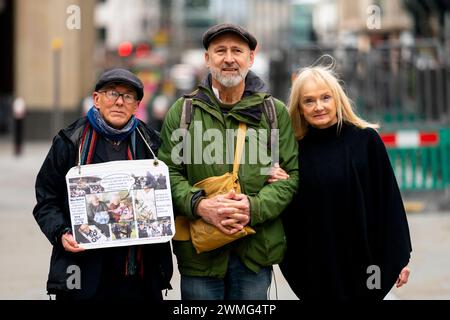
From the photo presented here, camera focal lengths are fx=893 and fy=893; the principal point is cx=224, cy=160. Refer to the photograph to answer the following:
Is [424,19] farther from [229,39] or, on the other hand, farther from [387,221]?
[229,39]

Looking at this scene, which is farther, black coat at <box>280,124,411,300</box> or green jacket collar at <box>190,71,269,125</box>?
black coat at <box>280,124,411,300</box>

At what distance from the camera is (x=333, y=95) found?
4.73 m

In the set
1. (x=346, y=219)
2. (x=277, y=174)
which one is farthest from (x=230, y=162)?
(x=346, y=219)

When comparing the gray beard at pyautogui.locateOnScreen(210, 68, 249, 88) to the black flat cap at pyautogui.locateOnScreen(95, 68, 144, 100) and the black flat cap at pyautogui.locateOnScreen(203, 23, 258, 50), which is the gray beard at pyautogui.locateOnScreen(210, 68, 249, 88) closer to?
the black flat cap at pyautogui.locateOnScreen(203, 23, 258, 50)

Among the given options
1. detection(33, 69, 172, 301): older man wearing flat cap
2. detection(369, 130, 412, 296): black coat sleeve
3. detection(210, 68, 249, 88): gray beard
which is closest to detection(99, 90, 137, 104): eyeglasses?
detection(33, 69, 172, 301): older man wearing flat cap

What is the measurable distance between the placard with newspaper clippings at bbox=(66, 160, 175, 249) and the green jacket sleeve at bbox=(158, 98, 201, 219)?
0.09 meters

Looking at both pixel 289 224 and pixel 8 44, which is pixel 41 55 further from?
pixel 289 224

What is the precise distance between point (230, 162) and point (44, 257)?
572cm

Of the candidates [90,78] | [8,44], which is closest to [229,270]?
[90,78]

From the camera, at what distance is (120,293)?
4.49m

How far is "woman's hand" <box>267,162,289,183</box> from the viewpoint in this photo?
4520 mm

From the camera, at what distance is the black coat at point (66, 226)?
4.44 meters

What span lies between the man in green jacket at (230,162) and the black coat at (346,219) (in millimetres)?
175

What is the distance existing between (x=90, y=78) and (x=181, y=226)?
93.7 ft
